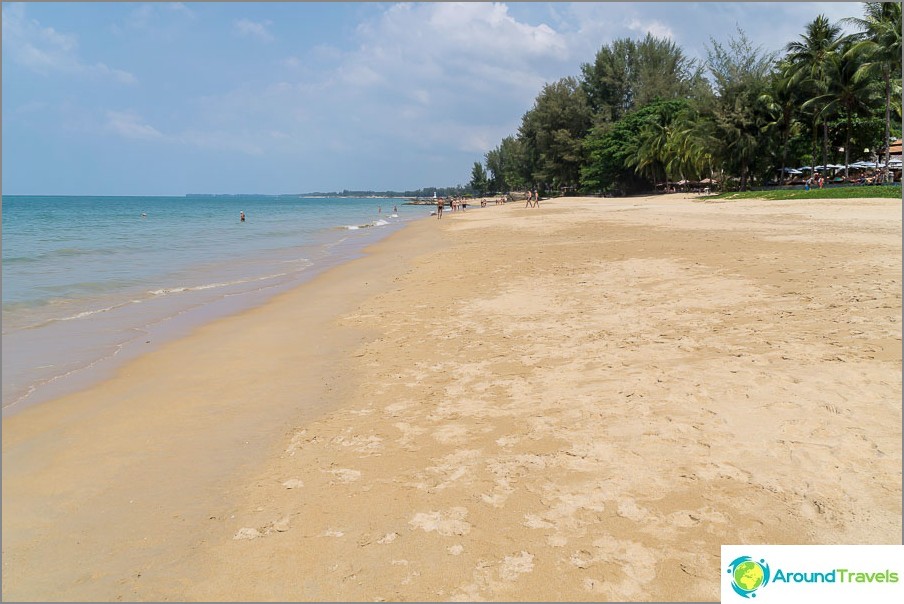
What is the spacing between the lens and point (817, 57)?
1593 inches

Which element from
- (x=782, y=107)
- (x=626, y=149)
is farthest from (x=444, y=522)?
(x=626, y=149)

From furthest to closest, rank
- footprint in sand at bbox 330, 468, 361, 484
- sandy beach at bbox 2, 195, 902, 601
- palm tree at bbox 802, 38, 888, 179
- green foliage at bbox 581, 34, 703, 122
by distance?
green foliage at bbox 581, 34, 703, 122
palm tree at bbox 802, 38, 888, 179
footprint in sand at bbox 330, 468, 361, 484
sandy beach at bbox 2, 195, 902, 601

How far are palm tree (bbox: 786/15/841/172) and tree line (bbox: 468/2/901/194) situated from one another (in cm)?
7

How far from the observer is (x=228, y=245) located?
1179 inches

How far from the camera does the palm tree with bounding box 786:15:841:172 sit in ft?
128

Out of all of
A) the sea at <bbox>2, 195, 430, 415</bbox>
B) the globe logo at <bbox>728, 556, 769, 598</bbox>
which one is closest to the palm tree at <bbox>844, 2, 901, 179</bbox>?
the sea at <bbox>2, 195, 430, 415</bbox>

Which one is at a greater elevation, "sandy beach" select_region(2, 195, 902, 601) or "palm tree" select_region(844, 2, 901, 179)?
"palm tree" select_region(844, 2, 901, 179)

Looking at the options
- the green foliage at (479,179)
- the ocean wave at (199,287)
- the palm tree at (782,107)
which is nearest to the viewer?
the ocean wave at (199,287)

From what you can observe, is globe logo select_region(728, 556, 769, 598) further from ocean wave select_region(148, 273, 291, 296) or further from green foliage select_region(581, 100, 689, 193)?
green foliage select_region(581, 100, 689, 193)

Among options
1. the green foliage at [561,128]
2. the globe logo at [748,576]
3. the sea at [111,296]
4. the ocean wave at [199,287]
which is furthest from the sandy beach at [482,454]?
the green foliage at [561,128]

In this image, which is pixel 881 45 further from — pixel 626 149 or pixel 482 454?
pixel 482 454

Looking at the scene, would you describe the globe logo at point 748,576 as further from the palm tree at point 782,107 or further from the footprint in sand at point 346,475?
the palm tree at point 782,107

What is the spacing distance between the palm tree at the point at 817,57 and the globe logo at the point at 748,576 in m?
44.5

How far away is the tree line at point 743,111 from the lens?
124 ft
